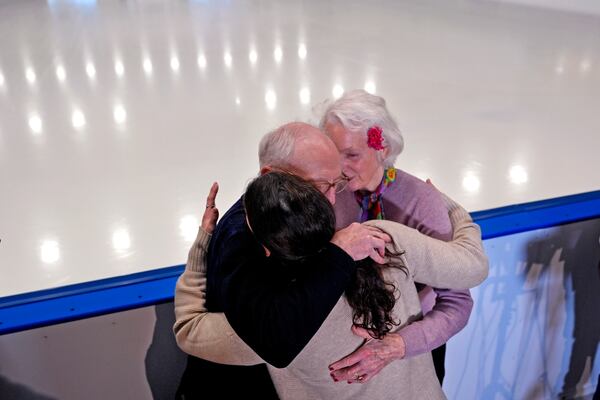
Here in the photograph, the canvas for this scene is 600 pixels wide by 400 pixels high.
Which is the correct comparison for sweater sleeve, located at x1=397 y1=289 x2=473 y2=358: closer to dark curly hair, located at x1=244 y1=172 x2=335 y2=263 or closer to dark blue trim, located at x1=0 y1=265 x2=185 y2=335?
dark curly hair, located at x1=244 y1=172 x2=335 y2=263

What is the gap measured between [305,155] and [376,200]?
359 mm

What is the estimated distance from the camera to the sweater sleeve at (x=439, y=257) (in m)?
0.88

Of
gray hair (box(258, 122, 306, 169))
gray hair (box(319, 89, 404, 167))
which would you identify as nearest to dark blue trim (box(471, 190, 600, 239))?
gray hair (box(319, 89, 404, 167))

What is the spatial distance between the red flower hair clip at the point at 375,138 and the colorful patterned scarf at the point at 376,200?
4.0 inches

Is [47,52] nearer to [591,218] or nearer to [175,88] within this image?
[175,88]

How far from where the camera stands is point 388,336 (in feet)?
3.08

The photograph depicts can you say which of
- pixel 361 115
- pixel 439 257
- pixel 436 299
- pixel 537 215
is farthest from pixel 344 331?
pixel 537 215

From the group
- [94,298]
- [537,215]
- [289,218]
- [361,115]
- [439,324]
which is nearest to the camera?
[289,218]

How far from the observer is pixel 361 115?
1146 millimetres

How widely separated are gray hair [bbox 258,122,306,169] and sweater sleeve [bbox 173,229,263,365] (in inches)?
8.5

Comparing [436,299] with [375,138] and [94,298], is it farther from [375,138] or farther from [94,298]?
[94,298]

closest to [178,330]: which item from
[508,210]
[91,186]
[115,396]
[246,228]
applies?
[246,228]

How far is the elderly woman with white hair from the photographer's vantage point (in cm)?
112

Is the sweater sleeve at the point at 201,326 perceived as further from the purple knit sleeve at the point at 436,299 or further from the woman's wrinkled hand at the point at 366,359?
the purple knit sleeve at the point at 436,299
